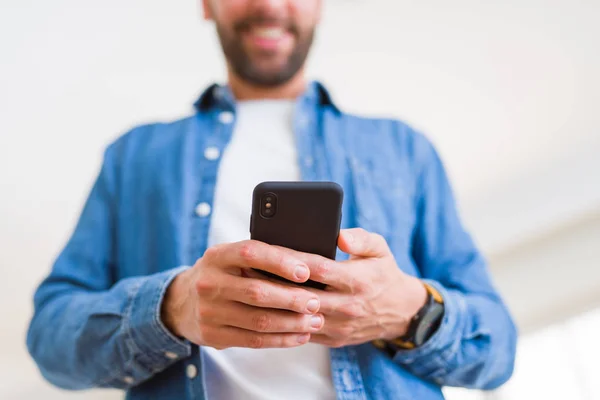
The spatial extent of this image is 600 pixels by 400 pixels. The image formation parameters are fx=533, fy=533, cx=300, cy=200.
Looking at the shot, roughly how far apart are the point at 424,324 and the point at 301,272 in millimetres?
193

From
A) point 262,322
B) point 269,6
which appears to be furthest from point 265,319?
point 269,6

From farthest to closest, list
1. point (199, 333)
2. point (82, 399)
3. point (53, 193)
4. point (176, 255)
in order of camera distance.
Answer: point (82, 399) → point (53, 193) → point (176, 255) → point (199, 333)

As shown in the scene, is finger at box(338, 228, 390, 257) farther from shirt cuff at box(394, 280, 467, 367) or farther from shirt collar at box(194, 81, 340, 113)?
shirt collar at box(194, 81, 340, 113)

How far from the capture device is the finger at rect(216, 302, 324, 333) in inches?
16.5

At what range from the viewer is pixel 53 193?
2.19m

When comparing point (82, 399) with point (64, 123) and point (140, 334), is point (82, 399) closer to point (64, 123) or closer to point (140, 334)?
point (64, 123)

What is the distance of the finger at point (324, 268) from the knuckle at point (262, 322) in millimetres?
47

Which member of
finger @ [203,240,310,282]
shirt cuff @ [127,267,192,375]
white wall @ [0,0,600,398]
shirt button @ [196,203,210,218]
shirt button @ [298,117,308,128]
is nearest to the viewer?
finger @ [203,240,310,282]

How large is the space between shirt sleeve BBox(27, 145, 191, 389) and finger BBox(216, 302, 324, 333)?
0.10m

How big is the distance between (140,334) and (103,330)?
0.05m

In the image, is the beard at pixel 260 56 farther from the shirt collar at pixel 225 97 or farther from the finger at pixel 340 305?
the finger at pixel 340 305

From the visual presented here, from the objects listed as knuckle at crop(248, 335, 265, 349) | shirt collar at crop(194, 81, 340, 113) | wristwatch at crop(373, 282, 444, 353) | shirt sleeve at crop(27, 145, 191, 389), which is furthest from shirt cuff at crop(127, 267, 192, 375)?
shirt collar at crop(194, 81, 340, 113)

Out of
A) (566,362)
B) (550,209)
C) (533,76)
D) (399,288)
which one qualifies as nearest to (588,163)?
(550,209)

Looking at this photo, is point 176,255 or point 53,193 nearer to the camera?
point 176,255
